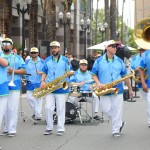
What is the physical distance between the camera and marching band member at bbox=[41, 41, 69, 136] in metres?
10.4

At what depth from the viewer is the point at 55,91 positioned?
34.2 ft

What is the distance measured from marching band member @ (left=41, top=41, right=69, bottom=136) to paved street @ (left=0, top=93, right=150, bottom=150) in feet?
0.85

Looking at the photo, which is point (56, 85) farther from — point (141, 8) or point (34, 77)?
point (141, 8)

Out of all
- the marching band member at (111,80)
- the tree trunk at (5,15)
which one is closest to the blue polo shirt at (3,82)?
the marching band member at (111,80)

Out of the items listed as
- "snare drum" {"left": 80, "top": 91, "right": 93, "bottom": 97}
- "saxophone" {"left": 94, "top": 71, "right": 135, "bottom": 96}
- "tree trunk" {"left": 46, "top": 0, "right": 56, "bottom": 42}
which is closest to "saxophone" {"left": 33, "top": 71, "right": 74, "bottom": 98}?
"saxophone" {"left": 94, "top": 71, "right": 135, "bottom": 96}

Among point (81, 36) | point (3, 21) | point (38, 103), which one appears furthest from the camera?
point (81, 36)

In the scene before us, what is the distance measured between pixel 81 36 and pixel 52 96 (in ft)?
189

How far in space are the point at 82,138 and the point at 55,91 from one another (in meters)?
1.16

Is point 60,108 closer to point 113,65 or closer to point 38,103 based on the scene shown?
point 113,65

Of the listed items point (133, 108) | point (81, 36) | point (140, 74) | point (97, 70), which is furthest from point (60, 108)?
point (81, 36)

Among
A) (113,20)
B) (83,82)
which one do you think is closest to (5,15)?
(83,82)

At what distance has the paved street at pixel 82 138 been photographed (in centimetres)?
902

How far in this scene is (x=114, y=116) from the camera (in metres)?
10.1

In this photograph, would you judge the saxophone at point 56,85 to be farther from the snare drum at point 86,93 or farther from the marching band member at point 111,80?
the snare drum at point 86,93
